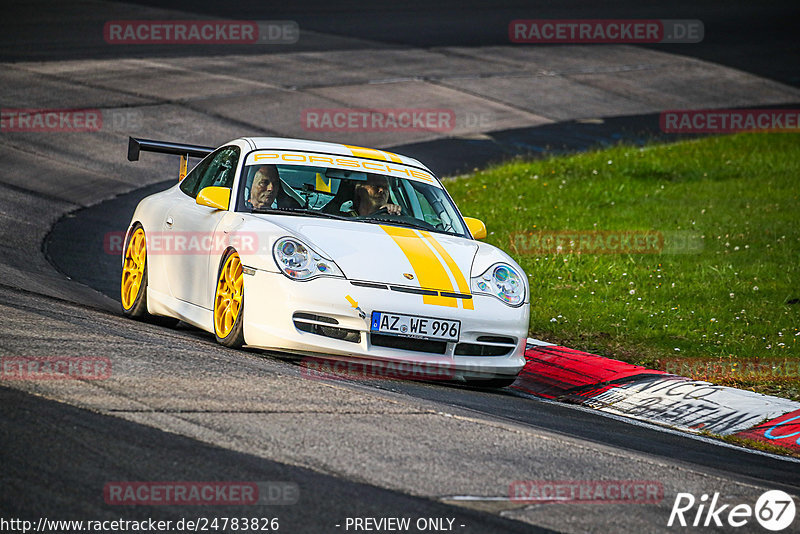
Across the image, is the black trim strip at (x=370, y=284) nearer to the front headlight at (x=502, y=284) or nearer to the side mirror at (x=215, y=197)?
the front headlight at (x=502, y=284)

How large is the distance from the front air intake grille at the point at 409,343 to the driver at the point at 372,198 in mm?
1428

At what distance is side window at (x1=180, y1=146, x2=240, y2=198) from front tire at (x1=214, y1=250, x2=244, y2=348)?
921mm

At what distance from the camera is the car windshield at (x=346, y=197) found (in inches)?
322

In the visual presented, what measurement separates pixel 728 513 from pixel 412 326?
2580 mm

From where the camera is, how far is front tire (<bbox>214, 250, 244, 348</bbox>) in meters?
7.47

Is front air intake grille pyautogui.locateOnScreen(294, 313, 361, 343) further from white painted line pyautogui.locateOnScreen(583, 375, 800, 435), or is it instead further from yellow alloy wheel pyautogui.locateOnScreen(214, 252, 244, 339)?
white painted line pyautogui.locateOnScreen(583, 375, 800, 435)

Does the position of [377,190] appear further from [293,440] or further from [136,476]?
[136,476]

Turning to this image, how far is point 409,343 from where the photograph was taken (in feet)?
23.8

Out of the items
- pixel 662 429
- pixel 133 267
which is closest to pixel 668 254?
pixel 662 429

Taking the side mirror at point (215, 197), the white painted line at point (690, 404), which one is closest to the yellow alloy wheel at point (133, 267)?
the side mirror at point (215, 197)

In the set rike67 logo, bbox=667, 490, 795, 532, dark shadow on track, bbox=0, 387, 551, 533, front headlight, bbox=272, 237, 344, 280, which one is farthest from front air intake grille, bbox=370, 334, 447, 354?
rike67 logo, bbox=667, 490, 795, 532

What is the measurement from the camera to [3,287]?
8.30m

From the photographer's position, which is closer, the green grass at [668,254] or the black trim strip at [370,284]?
the black trim strip at [370,284]

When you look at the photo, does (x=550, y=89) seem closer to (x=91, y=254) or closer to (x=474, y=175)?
(x=474, y=175)
